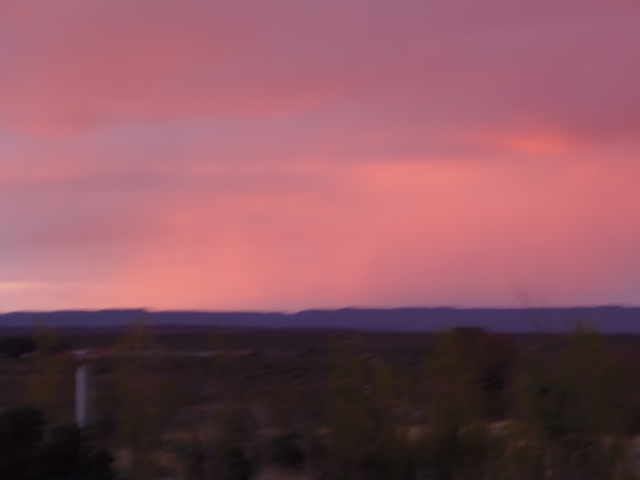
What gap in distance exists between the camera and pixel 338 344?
8.68m

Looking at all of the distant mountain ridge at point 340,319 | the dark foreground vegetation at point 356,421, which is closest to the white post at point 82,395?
the dark foreground vegetation at point 356,421

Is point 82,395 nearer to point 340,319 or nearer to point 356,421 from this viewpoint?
point 356,421

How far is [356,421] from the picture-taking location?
8531 mm

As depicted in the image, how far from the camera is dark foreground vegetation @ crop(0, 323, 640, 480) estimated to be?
27.6 feet

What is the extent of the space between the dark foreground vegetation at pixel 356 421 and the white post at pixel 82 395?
158 mm

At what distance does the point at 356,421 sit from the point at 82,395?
14.5 ft

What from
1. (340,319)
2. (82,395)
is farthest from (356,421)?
(340,319)

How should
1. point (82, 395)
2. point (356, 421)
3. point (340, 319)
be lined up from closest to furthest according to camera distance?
point (356, 421) → point (82, 395) → point (340, 319)

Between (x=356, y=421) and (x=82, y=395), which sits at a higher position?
(x=82, y=395)

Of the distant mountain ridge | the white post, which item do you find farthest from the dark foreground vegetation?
the distant mountain ridge

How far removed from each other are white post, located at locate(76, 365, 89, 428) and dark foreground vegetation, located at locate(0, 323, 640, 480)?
0.52ft

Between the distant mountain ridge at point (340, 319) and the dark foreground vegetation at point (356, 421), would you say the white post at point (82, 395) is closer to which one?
the dark foreground vegetation at point (356, 421)

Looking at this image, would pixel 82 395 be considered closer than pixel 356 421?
No

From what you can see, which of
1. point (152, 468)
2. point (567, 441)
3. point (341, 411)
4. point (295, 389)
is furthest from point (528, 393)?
point (152, 468)
